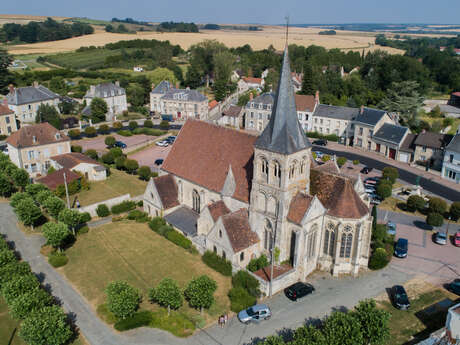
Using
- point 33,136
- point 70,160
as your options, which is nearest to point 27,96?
point 33,136

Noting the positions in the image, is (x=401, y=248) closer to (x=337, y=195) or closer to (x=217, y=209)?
(x=337, y=195)

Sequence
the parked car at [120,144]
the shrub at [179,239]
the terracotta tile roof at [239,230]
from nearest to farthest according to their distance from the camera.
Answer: the terracotta tile roof at [239,230], the shrub at [179,239], the parked car at [120,144]

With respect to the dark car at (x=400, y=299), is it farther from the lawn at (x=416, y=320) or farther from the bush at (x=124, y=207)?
the bush at (x=124, y=207)

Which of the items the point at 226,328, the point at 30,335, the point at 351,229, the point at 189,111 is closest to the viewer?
the point at 30,335

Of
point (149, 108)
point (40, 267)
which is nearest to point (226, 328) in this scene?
point (40, 267)

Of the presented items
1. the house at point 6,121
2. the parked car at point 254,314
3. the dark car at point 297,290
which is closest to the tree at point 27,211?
the parked car at point 254,314

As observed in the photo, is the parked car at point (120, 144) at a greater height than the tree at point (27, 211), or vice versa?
the tree at point (27, 211)

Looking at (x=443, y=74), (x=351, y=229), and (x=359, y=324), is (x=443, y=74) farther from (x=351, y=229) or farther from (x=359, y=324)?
(x=359, y=324)
